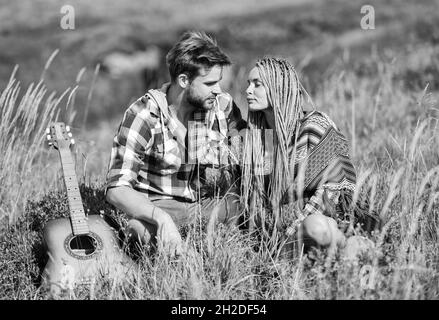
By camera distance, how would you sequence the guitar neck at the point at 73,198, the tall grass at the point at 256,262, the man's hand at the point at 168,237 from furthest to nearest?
1. the guitar neck at the point at 73,198
2. the man's hand at the point at 168,237
3. the tall grass at the point at 256,262

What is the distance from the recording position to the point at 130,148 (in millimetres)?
3869

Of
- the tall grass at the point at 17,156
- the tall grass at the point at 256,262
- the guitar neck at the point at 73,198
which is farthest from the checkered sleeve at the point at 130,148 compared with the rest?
the tall grass at the point at 17,156

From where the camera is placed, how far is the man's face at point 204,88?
13.2 feet

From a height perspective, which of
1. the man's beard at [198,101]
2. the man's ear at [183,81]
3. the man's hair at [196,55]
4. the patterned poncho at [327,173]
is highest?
the man's hair at [196,55]

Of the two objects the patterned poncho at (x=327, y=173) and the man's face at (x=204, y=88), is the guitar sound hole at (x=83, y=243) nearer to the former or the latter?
the man's face at (x=204, y=88)

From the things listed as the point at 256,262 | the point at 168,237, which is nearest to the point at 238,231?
the point at 256,262

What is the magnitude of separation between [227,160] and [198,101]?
1.32 feet

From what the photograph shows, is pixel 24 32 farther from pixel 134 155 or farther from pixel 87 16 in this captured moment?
pixel 134 155

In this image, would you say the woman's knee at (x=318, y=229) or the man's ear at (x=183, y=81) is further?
the man's ear at (x=183, y=81)

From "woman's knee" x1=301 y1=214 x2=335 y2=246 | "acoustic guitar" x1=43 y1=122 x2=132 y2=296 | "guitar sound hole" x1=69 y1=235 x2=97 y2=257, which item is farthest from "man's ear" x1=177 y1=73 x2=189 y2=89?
"woman's knee" x1=301 y1=214 x2=335 y2=246

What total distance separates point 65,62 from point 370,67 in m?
4.68

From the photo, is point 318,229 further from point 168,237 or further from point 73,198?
point 73,198

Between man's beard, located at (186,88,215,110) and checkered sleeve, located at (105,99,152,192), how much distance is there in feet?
0.86
